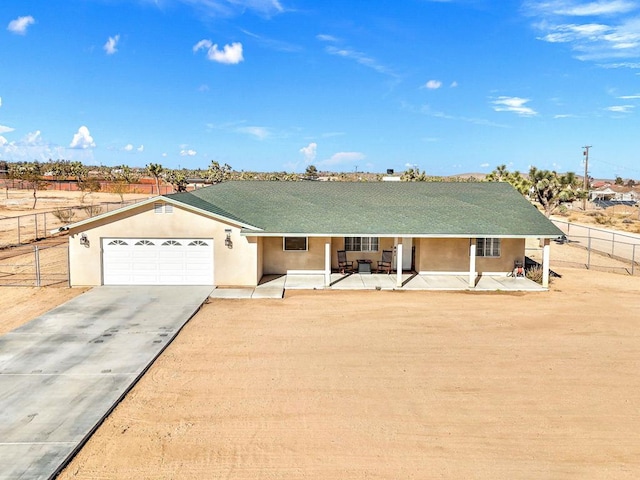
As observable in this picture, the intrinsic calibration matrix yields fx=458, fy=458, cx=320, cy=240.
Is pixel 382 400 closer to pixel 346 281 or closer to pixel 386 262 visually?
pixel 346 281

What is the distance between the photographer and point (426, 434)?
8.11 metres

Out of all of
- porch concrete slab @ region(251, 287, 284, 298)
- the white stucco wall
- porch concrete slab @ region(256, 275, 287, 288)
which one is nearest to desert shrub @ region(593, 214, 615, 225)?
porch concrete slab @ region(256, 275, 287, 288)

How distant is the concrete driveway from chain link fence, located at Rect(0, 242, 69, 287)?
2938 millimetres

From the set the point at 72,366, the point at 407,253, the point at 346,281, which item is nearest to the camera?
the point at 72,366

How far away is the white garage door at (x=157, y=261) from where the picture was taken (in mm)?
18062

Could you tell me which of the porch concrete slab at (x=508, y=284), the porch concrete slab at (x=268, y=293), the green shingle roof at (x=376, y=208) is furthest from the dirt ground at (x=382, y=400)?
the green shingle roof at (x=376, y=208)

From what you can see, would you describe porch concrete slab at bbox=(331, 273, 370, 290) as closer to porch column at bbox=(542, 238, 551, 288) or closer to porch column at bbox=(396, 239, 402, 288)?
porch column at bbox=(396, 239, 402, 288)

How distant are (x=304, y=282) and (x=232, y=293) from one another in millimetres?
3240

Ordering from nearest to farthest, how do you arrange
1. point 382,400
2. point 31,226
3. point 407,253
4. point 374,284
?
point 382,400 → point 374,284 → point 407,253 → point 31,226

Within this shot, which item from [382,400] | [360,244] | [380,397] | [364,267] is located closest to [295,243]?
[360,244]

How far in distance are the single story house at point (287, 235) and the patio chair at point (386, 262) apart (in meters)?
0.21

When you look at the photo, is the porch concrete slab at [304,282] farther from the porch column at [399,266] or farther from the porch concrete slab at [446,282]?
the porch concrete slab at [446,282]

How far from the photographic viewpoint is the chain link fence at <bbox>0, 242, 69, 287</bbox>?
1823cm

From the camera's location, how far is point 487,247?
20.5m
